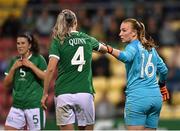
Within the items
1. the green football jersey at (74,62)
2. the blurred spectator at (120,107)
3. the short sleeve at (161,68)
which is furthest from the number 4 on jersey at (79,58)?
the blurred spectator at (120,107)

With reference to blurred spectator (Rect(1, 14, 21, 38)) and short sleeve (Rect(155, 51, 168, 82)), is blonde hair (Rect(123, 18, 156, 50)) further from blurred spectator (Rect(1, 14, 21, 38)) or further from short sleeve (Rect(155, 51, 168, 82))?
blurred spectator (Rect(1, 14, 21, 38))

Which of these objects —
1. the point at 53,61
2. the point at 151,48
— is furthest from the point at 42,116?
the point at 151,48

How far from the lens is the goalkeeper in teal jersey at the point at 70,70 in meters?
9.82

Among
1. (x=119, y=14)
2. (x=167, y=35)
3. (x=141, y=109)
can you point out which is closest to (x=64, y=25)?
(x=141, y=109)

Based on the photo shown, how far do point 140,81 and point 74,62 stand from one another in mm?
1039

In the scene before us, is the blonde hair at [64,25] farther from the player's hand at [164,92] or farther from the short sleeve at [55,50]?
the player's hand at [164,92]

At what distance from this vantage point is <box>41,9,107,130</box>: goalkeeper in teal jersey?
387 inches

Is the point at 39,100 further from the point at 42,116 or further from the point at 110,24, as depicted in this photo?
the point at 110,24

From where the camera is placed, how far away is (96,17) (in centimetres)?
1873

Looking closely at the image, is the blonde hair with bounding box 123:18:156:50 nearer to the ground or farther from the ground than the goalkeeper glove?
farther from the ground

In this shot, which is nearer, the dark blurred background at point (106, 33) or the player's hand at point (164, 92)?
the player's hand at point (164, 92)

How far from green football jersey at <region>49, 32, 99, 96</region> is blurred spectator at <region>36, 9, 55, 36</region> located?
8.70m

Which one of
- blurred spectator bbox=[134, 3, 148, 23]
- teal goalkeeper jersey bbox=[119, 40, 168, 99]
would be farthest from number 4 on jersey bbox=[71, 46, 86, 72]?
blurred spectator bbox=[134, 3, 148, 23]

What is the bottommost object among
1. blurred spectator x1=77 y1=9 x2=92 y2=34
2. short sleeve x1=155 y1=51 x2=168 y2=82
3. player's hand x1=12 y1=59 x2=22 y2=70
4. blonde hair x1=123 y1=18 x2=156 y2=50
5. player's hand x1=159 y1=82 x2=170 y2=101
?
player's hand x1=159 y1=82 x2=170 y2=101
